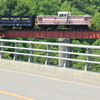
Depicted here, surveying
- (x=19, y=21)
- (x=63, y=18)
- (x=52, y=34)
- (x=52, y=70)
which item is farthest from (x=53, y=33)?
(x=52, y=70)

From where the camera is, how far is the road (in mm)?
8133

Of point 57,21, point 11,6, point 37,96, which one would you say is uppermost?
point 11,6

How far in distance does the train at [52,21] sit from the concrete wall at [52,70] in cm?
3660

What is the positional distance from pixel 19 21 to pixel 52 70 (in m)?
→ 43.2

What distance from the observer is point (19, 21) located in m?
54.3

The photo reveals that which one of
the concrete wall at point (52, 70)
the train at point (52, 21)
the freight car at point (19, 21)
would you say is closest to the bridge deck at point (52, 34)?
the train at point (52, 21)

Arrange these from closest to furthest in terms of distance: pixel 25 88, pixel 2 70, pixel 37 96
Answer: pixel 37 96 → pixel 25 88 → pixel 2 70

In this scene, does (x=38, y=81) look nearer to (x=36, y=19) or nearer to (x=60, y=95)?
(x=60, y=95)

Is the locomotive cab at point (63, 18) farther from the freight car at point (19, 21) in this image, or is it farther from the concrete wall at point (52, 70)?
the concrete wall at point (52, 70)

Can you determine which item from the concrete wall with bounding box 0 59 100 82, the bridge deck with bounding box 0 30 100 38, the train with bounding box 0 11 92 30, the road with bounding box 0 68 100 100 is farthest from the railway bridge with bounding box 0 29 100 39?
the road with bounding box 0 68 100 100

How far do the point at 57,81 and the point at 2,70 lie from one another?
3.17m

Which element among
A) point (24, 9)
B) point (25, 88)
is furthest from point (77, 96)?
point (24, 9)

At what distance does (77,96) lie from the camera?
8.19m

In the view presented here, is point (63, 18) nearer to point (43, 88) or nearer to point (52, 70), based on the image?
point (52, 70)
